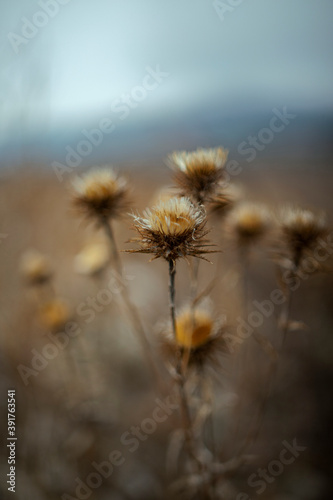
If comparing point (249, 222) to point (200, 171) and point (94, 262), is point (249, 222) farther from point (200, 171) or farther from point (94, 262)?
point (94, 262)

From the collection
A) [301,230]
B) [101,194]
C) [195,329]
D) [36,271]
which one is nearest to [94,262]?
[36,271]

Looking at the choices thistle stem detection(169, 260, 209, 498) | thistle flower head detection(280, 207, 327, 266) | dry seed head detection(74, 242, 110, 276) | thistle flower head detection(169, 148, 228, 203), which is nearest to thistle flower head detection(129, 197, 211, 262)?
thistle stem detection(169, 260, 209, 498)

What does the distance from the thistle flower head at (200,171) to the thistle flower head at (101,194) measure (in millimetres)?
519

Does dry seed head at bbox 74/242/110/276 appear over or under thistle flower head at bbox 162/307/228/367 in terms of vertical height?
over

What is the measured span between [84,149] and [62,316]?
1994 mm

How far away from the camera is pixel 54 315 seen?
8.62ft

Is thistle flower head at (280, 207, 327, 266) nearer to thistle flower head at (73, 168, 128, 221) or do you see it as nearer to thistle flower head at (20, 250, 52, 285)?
thistle flower head at (73, 168, 128, 221)

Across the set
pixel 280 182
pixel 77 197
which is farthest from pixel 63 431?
pixel 280 182

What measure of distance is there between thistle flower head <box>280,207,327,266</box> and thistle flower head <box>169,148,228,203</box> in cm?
62

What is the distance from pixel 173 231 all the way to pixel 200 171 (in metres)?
0.41

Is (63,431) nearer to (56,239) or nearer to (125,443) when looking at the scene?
(125,443)

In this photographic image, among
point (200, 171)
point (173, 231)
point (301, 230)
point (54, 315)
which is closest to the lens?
point (173, 231)

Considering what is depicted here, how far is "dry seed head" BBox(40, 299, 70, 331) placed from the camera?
261 centimetres

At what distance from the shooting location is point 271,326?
4074mm
